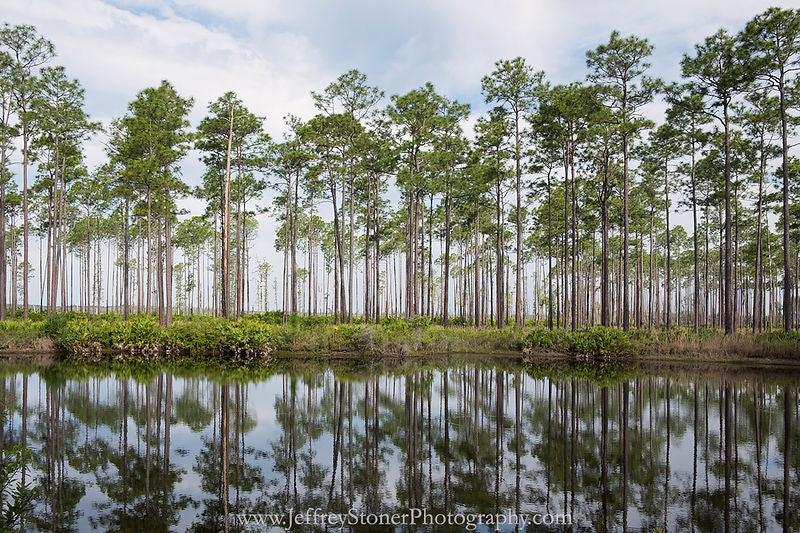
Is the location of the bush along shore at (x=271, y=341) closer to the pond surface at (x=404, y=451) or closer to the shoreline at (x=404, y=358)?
the shoreline at (x=404, y=358)

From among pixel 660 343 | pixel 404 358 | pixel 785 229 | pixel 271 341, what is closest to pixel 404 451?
pixel 404 358

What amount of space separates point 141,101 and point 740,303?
57858mm

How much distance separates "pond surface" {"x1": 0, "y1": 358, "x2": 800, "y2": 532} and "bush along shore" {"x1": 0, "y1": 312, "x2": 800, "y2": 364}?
621 cm

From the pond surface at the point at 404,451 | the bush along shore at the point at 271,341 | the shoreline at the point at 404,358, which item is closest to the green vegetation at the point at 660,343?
the bush along shore at the point at 271,341

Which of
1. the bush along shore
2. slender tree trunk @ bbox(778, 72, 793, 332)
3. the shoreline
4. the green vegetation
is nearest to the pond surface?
the shoreline

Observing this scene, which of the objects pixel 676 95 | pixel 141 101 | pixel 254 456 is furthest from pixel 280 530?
pixel 141 101

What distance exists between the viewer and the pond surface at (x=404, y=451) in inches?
234

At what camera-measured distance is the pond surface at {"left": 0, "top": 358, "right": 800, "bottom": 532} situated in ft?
19.5

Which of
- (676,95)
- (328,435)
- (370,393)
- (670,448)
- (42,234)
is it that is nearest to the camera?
(670,448)

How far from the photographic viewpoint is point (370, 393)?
1366 cm

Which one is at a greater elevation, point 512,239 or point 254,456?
point 512,239

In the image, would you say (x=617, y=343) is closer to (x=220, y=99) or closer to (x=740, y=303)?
(x=220, y=99)

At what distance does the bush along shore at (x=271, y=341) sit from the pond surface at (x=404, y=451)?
6.21 m

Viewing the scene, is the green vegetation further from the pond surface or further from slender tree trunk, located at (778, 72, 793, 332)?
the pond surface
